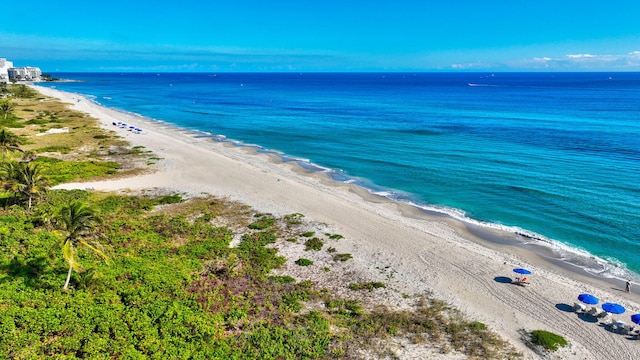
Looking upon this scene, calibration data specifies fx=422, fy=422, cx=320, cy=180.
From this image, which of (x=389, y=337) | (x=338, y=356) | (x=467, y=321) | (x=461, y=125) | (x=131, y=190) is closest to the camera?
(x=338, y=356)

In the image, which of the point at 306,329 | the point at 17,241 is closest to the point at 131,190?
the point at 17,241

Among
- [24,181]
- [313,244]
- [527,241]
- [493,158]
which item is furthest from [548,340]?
[493,158]

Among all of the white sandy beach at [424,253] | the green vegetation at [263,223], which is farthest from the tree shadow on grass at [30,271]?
the white sandy beach at [424,253]

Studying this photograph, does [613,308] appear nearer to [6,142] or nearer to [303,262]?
[303,262]

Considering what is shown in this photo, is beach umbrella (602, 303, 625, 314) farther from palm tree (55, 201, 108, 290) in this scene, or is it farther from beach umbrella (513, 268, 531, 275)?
palm tree (55, 201, 108, 290)

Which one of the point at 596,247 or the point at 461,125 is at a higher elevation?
the point at 461,125

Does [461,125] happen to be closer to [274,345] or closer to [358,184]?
[358,184]

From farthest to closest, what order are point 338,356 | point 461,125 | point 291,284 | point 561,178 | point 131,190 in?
point 461,125
point 561,178
point 131,190
point 291,284
point 338,356

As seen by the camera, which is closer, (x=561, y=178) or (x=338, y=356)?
(x=338, y=356)
